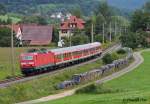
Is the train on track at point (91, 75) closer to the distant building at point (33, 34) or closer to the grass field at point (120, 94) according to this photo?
the grass field at point (120, 94)

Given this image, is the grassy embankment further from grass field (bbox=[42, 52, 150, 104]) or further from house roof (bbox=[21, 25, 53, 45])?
house roof (bbox=[21, 25, 53, 45])

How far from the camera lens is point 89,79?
5475 cm

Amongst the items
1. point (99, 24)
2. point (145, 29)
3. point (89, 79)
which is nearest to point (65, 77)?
point (89, 79)

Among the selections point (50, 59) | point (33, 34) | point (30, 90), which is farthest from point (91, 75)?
point (33, 34)

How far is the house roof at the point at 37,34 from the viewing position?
155500 mm

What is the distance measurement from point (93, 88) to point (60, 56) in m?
25.1

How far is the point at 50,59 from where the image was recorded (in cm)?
6275

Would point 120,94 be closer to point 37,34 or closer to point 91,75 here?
point 91,75

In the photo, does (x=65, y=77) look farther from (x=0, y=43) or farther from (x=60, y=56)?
(x=0, y=43)

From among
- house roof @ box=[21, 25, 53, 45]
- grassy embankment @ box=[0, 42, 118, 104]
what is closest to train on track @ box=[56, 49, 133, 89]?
grassy embankment @ box=[0, 42, 118, 104]

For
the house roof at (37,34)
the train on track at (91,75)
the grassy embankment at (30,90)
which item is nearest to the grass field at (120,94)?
→ the train on track at (91,75)

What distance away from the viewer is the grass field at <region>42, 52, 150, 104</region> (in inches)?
1020

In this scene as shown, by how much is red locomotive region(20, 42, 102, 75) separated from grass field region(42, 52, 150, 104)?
8917mm

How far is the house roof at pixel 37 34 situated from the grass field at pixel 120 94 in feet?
296
